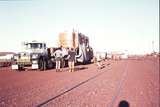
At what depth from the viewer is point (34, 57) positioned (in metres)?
Answer: 22.8

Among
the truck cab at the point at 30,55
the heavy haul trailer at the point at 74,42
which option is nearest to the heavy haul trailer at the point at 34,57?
the truck cab at the point at 30,55

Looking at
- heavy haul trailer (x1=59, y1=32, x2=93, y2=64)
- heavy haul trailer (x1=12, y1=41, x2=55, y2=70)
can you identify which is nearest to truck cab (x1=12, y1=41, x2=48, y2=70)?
heavy haul trailer (x1=12, y1=41, x2=55, y2=70)

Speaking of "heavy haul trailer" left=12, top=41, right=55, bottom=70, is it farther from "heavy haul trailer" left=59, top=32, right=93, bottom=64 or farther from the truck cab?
"heavy haul trailer" left=59, top=32, right=93, bottom=64

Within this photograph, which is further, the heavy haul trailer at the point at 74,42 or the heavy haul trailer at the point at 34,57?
the heavy haul trailer at the point at 74,42

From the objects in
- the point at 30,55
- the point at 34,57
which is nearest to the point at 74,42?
the point at 30,55

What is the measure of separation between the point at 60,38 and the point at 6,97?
83.1ft

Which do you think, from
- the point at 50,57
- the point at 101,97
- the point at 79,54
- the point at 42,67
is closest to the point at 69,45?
the point at 79,54

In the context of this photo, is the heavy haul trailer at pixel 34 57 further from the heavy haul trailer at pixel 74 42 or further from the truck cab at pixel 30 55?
the heavy haul trailer at pixel 74 42

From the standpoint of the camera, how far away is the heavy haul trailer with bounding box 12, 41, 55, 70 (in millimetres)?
22953

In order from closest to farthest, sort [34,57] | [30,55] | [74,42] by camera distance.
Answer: [34,57] → [30,55] → [74,42]

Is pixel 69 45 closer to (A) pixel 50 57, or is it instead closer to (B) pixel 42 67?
(A) pixel 50 57

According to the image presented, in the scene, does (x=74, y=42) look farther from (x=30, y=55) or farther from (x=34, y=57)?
(x=34, y=57)

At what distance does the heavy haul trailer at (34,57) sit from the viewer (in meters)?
23.0

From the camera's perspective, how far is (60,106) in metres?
Answer: 7.50
